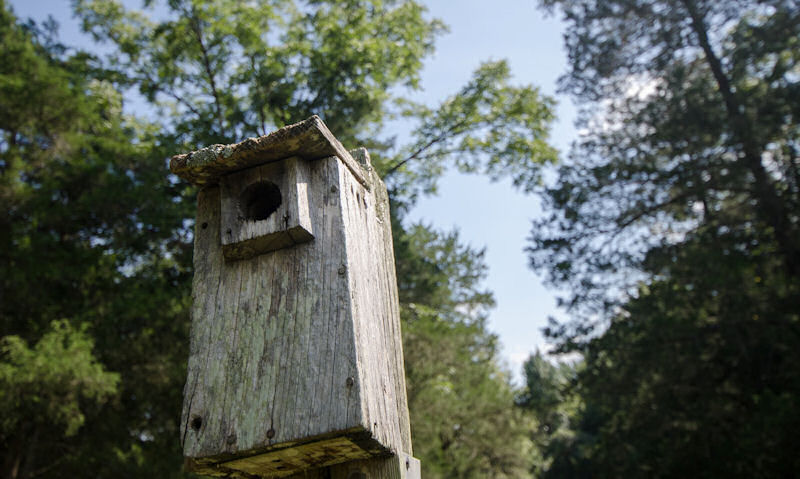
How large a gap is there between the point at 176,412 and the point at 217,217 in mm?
9240

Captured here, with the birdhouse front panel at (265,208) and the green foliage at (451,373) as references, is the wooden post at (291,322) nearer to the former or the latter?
the birdhouse front panel at (265,208)

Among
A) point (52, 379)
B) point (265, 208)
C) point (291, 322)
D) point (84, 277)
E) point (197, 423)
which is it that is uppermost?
point (84, 277)

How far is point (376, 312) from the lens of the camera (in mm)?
2361

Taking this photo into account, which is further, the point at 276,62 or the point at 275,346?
the point at 276,62

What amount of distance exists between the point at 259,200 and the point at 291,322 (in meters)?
0.66

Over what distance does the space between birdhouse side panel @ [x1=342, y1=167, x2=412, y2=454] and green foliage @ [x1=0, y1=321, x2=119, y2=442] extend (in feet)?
26.9

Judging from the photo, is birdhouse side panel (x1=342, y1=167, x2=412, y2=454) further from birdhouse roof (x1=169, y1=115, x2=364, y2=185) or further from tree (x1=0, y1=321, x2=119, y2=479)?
tree (x1=0, y1=321, x2=119, y2=479)

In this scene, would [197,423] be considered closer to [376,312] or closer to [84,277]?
[376,312]

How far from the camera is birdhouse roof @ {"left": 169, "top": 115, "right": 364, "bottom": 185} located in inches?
92.4

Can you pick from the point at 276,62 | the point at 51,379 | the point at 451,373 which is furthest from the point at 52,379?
the point at 451,373

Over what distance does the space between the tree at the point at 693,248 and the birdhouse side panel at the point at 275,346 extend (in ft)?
32.4

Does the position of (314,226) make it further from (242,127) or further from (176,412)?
(176,412)

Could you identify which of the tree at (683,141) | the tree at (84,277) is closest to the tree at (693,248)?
the tree at (683,141)

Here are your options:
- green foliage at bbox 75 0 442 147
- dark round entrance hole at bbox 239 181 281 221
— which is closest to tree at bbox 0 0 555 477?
green foliage at bbox 75 0 442 147
